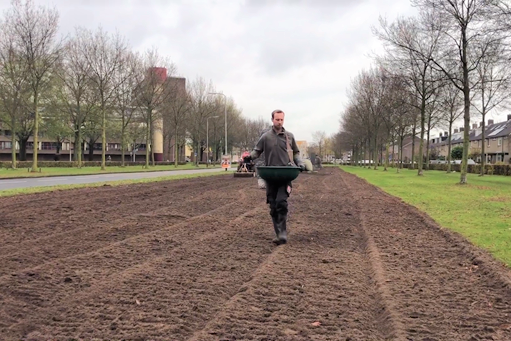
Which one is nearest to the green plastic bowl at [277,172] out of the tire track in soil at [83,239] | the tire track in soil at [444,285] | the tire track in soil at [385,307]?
the tire track in soil at [385,307]

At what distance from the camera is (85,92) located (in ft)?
148

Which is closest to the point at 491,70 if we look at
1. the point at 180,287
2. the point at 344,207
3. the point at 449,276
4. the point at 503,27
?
the point at 503,27

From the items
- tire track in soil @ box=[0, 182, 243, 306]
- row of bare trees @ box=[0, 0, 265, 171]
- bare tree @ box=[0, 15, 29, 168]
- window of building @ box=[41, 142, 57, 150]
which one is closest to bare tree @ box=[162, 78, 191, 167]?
row of bare trees @ box=[0, 0, 265, 171]

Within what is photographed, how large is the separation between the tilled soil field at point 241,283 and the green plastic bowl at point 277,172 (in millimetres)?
1040

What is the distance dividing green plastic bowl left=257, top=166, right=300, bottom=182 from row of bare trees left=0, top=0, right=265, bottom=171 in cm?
3058

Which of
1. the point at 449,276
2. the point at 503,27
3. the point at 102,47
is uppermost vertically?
the point at 102,47

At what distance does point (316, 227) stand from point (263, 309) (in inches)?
185

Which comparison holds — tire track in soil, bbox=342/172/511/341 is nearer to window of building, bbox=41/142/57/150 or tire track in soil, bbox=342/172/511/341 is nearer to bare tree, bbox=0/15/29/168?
bare tree, bbox=0/15/29/168

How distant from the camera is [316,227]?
326 inches

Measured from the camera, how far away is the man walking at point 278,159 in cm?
659

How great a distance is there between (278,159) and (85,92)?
1702 inches

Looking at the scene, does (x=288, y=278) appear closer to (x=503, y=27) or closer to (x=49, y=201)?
(x=49, y=201)

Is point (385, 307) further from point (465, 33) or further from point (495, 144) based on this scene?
point (495, 144)

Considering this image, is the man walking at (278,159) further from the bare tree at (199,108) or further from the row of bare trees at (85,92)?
the bare tree at (199,108)
